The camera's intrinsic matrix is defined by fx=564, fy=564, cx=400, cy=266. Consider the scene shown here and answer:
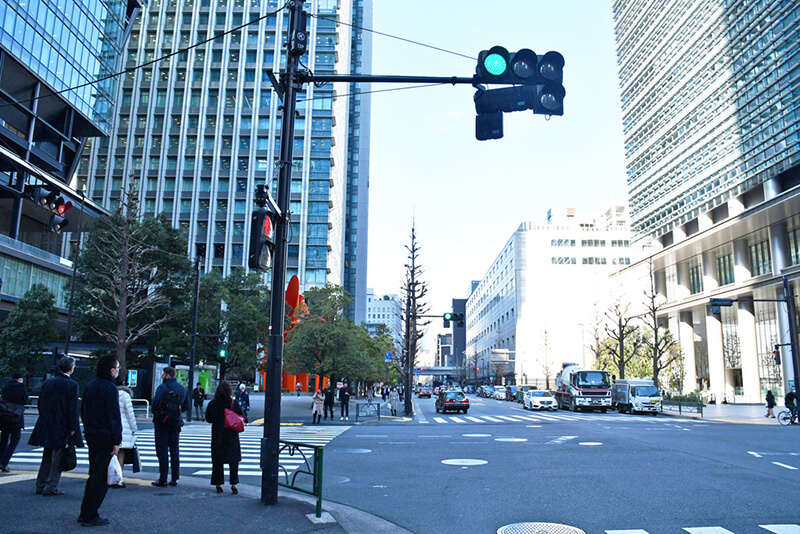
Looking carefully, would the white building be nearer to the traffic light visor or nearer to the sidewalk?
the sidewalk

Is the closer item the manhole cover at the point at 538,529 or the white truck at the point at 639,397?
the manhole cover at the point at 538,529

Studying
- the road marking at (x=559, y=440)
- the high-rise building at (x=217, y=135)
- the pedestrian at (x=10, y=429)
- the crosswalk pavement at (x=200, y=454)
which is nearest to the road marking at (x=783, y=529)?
the crosswalk pavement at (x=200, y=454)

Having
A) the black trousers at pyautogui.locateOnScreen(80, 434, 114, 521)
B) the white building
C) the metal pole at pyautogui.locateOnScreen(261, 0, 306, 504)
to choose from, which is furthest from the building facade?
the black trousers at pyautogui.locateOnScreen(80, 434, 114, 521)

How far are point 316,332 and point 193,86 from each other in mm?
54780

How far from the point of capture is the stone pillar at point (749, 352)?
51.9 meters

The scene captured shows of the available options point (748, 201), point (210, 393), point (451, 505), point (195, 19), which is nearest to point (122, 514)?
point (451, 505)

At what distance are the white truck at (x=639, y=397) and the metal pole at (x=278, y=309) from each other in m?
33.5

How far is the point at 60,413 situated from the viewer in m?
7.29

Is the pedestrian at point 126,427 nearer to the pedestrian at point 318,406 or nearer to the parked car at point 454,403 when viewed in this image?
the pedestrian at point 318,406

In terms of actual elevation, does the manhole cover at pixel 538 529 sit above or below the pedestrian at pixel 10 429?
below

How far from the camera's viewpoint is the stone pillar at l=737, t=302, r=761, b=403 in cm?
5191

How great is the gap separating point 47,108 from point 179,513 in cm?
4856

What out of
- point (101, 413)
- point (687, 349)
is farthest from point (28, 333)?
point (687, 349)

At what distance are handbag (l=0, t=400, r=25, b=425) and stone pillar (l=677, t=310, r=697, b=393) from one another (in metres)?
63.5
